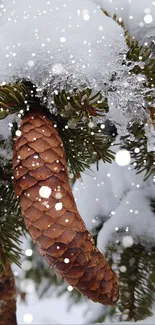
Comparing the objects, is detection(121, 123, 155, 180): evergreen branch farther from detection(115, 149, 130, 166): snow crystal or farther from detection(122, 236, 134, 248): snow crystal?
detection(122, 236, 134, 248): snow crystal

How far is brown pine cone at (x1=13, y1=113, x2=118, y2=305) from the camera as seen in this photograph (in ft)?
2.39

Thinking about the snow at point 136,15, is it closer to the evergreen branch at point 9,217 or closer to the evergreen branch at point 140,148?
the evergreen branch at point 140,148

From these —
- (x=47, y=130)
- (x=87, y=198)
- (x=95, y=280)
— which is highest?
(x=87, y=198)

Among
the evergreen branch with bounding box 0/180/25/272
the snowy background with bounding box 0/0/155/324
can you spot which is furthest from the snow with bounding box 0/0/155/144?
the evergreen branch with bounding box 0/180/25/272

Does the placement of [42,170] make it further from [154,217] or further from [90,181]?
[90,181]

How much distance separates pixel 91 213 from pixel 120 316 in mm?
325

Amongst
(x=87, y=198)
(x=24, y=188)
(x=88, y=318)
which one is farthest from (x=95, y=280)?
(x=88, y=318)

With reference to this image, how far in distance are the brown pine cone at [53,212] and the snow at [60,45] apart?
0.09 meters

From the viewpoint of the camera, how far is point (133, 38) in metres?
0.89

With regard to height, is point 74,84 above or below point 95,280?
above

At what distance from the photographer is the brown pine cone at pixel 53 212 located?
0.73m

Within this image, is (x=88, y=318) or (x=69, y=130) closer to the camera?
(x=69, y=130)

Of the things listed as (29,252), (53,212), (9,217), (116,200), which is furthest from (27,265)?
(53,212)

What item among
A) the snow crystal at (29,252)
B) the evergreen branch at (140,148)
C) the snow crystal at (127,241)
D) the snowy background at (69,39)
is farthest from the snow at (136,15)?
the snow crystal at (29,252)
